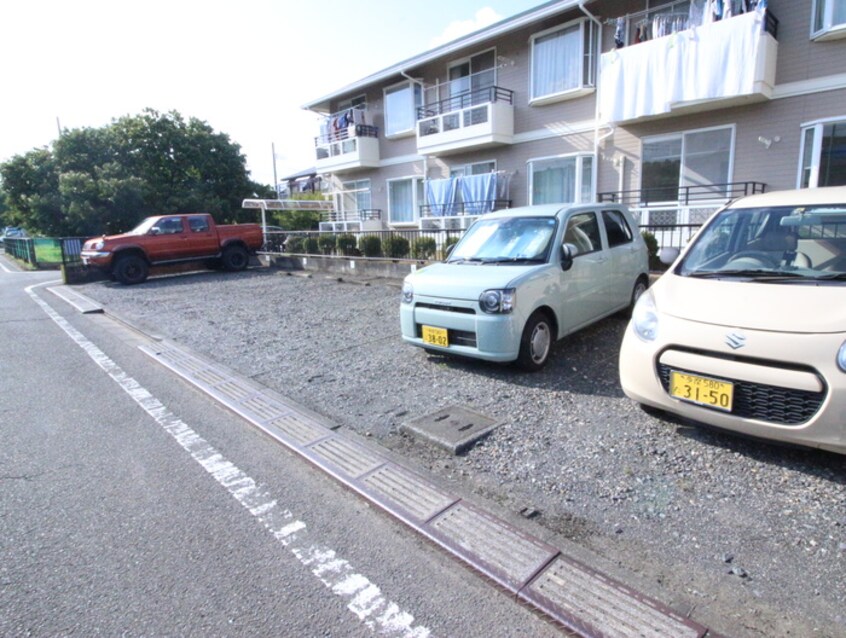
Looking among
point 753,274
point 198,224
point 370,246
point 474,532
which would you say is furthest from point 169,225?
point 753,274

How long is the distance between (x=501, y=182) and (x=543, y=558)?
12.8m

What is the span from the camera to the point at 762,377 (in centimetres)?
265

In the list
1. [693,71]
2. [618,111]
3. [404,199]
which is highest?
[693,71]

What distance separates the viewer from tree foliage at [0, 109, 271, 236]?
23.0 m

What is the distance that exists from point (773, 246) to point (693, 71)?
25.7 feet

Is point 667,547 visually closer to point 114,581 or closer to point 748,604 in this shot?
point 748,604

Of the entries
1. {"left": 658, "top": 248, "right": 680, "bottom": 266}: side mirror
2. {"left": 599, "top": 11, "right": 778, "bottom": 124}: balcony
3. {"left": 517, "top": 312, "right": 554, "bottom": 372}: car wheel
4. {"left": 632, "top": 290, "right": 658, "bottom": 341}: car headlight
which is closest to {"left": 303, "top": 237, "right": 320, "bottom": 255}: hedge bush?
{"left": 599, "top": 11, "right": 778, "bottom": 124}: balcony

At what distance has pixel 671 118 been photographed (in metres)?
10.6

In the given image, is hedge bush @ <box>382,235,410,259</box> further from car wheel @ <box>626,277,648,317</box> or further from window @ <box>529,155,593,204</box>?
car wheel @ <box>626,277,648,317</box>

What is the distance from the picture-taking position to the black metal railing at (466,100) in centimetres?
1367

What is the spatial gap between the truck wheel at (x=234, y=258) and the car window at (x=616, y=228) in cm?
1280

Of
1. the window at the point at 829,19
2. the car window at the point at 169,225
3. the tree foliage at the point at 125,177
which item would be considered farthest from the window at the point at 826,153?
the tree foliage at the point at 125,177

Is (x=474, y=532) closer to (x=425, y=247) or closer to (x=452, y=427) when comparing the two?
(x=452, y=427)

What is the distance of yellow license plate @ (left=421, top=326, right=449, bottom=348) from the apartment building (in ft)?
25.5
